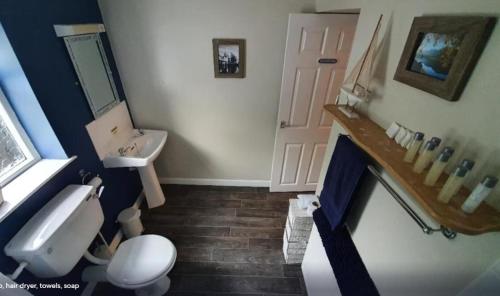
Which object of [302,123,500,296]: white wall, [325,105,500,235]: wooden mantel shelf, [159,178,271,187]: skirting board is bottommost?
[159,178,271,187]: skirting board

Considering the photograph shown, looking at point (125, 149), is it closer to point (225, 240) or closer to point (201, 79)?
point (201, 79)

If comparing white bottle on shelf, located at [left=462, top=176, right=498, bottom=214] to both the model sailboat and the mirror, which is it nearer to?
the model sailboat

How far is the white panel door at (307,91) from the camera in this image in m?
1.72

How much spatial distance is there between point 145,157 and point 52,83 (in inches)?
32.2

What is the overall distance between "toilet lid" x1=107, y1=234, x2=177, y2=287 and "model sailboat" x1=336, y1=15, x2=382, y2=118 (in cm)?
146

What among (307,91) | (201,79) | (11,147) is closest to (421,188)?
(307,91)

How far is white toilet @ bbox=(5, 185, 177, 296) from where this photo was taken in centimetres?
101

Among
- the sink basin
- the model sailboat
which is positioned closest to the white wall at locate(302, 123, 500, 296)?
the model sailboat

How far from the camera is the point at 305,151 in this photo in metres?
2.30

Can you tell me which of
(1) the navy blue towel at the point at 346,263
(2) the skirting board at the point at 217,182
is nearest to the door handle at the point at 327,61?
(1) the navy blue towel at the point at 346,263

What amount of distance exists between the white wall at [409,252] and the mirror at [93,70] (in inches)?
77.3

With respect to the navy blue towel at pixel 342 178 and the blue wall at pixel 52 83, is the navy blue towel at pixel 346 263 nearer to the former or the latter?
the navy blue towel at pixel 342 178

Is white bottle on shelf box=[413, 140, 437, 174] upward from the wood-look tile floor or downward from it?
upward

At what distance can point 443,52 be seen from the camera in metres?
0.64
